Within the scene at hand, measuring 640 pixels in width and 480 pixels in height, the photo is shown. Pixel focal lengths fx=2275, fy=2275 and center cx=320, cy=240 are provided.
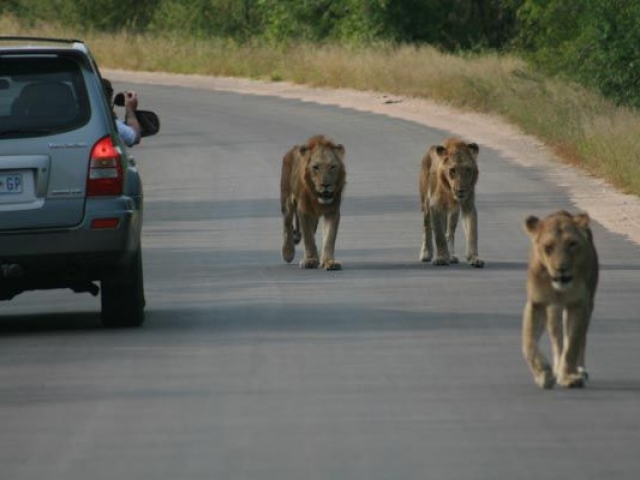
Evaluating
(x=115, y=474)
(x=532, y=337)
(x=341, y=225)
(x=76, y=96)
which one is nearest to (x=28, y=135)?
(x=76, y=96)

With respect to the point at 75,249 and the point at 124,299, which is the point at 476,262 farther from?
the point at 75,249

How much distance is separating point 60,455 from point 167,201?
15868 mm

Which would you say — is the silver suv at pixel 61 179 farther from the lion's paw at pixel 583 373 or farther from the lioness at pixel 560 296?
the lion's paw at pixel 583 373

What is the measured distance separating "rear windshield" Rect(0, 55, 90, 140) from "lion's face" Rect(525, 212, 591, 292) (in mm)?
3331

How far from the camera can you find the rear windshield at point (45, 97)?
42.4 feet

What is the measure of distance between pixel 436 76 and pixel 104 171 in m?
31.0

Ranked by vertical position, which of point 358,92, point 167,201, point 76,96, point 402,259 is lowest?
point 358,92

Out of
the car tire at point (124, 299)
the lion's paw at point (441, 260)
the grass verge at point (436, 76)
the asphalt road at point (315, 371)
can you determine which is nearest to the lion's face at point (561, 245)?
the asphalt road at point (315, 371)

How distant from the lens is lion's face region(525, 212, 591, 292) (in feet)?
34.3

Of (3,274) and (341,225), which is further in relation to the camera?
(341,225)

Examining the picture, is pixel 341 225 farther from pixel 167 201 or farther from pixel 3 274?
pixel 3 274

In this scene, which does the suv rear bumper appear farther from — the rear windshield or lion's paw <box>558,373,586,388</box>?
lion's paw <box>558,373,586,388</box>

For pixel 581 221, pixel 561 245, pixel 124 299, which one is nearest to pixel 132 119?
pixel 124 299

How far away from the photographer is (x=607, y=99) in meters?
36.7
